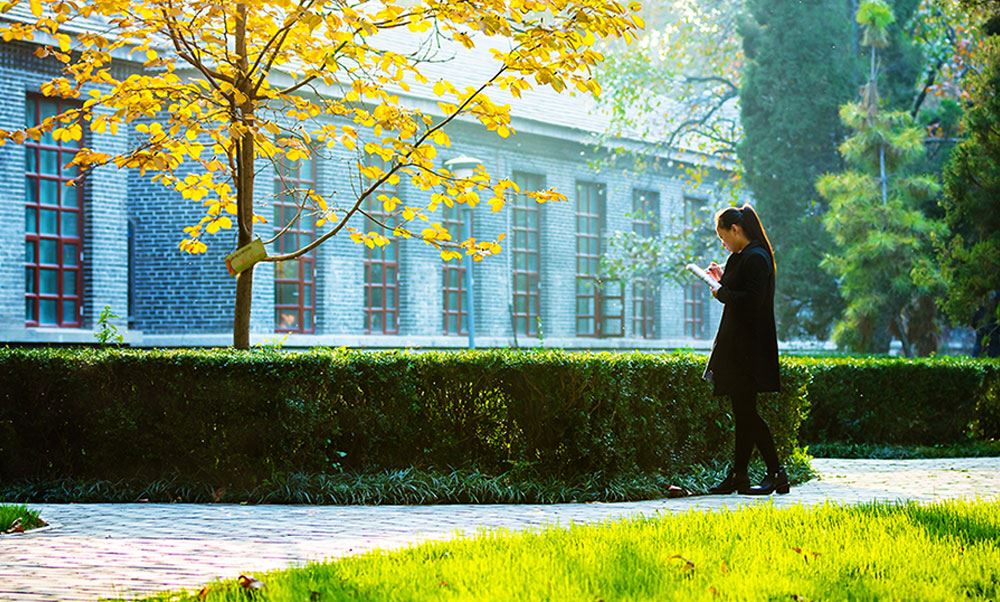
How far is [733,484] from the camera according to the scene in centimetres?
976

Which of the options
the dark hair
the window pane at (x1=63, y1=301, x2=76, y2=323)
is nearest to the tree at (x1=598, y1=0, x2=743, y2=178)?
the window pane at (x1=63, y1=301, x2=76, y2=323)

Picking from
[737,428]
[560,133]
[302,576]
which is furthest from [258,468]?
[560,133]

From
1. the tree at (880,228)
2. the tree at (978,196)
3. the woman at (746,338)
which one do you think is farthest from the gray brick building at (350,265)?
the tree at (978,196)

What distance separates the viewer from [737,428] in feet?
31.4

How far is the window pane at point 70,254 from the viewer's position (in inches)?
755

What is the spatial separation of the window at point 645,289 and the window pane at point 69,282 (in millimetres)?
15238

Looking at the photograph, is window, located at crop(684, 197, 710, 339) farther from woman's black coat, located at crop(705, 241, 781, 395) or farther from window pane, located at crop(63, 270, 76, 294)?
woman's black coat, located at crop(705, 241, 781, 395)

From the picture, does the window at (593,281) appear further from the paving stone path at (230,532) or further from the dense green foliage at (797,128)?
the paving stone path at (230,532)

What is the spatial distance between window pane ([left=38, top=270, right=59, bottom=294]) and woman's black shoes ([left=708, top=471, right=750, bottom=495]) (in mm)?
12033

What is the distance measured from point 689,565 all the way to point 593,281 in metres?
24.8

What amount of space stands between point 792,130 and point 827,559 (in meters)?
23.2

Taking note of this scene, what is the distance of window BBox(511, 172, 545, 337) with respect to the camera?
93.6ft

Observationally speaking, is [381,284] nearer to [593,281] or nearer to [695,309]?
[593,281]

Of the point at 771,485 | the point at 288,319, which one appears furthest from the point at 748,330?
the point at 288,319
